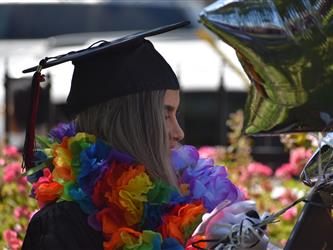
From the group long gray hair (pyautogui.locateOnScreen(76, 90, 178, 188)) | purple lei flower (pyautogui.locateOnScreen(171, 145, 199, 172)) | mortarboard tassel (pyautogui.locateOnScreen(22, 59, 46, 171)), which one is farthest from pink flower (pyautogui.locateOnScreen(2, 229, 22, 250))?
long gray hair (pyautogui.locateOnScreen(76, 90, 178, 188))

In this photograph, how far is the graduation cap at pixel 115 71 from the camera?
2.57m

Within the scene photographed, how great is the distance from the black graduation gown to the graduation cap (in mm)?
295

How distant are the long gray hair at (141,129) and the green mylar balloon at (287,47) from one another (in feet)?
2.03

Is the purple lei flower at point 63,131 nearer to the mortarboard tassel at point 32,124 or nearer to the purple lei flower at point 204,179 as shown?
the mortarboard tassel at point 32,124

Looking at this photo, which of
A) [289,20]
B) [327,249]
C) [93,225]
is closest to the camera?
[289,20]

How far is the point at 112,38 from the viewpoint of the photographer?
912 cm

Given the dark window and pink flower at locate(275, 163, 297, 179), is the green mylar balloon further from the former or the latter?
the dark window

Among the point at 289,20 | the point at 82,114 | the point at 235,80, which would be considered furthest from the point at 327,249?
the point at 235,80

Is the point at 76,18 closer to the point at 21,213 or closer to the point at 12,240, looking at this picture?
the point at 21,213

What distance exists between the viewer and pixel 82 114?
262 centimetres

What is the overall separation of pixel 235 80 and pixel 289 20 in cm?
671

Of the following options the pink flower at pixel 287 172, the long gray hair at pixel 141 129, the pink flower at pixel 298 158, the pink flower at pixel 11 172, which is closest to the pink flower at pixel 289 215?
the pink flower at pixel 298 158

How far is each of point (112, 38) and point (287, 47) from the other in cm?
736

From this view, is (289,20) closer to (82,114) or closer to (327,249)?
(327,249)
